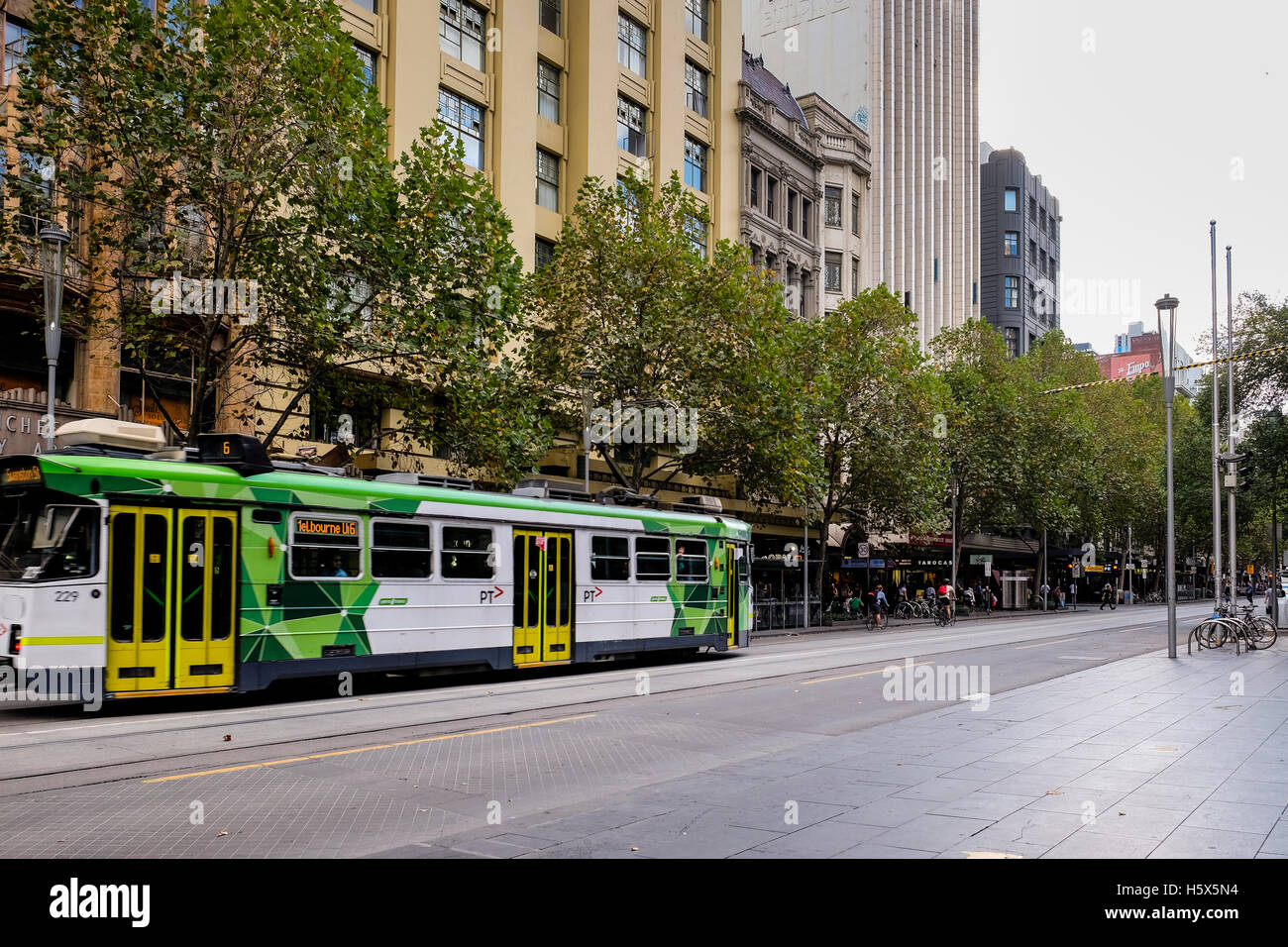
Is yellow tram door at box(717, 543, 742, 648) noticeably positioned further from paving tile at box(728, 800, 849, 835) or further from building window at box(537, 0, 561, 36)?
building window at box(537, 0, 561, 36)

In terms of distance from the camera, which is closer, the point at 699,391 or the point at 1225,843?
the point at 1225,843

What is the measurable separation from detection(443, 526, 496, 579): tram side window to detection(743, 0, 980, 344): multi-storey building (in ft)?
168

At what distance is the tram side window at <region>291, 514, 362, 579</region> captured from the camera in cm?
1519

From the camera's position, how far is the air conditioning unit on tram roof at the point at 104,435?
1377cm

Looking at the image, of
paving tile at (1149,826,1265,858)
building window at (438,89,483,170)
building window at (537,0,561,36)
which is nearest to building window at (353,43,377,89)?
building window at (438,89,483,170)

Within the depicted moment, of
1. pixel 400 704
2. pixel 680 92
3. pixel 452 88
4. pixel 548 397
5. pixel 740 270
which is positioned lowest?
pixel 400 704

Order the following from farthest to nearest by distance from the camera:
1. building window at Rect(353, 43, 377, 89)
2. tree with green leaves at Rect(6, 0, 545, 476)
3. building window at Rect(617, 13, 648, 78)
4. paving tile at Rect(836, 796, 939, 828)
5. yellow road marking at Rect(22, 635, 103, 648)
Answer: building window at Rect(617, 13, 648, 78)
building window at Rect(353, 43, 377, 89)
tree with green leaves at Rect(6, 0, 545, 476)
yellow road marking at Rect(22, 635, 103, 648)
paving tile at Rect(836, 796, 939, 828)

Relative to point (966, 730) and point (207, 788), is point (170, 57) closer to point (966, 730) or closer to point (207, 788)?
point (207, 788)

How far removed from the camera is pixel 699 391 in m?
32.8

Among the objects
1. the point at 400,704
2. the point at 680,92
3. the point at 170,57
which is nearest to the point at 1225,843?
the point at 400,704

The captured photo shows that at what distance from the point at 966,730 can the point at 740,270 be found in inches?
900

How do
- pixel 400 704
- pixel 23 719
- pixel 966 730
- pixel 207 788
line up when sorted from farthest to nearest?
pixel 400 704 → pixel 23 719 → pixel 966 730 → pixel 207 788

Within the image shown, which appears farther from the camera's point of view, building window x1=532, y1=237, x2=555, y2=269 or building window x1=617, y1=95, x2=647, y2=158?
building window x1=617, y1=95, x2=647, y2=158

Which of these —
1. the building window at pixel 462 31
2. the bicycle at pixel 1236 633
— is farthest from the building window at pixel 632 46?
the bicycle at pixel 1236 633
